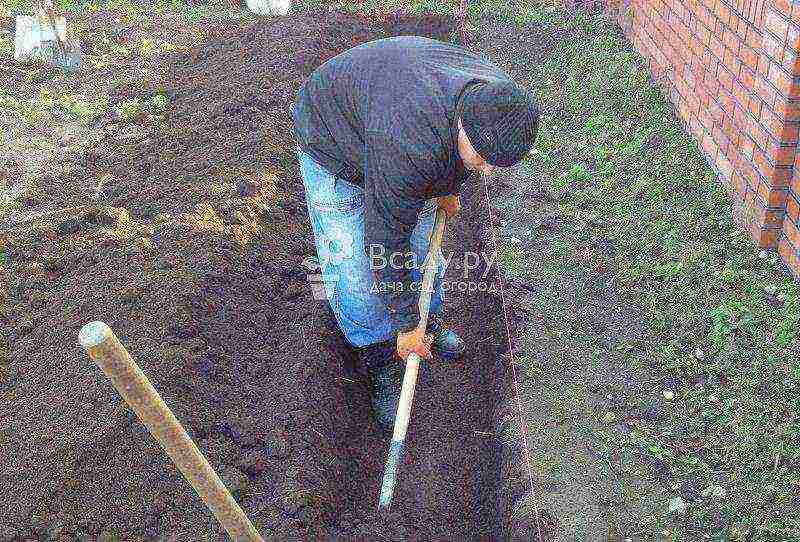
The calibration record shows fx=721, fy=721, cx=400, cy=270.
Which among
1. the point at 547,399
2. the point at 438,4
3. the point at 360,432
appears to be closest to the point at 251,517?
the point at 360,432

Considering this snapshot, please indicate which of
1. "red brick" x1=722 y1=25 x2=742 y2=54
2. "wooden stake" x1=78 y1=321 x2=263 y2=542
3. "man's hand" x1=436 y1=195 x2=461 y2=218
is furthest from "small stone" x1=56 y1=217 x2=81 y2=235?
"red brick" x1=722 y1=25 x2=742 y2=54

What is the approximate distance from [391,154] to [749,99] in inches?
104

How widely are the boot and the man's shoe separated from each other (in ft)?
0.71

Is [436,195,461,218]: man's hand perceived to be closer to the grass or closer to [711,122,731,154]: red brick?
the grass

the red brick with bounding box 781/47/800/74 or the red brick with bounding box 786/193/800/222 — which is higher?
the red brick with bounding box 781/47/800/74

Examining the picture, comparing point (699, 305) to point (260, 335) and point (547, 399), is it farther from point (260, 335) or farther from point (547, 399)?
point (260, 335)

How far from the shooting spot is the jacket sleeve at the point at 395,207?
249 centimetres

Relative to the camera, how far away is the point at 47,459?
A: 2943mm

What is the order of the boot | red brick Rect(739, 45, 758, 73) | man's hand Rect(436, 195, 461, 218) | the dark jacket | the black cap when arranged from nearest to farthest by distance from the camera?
1. the black cap
2. the dark jacket
3. man's hand Rect(436, 195, 461, 218)
4. the boot
5. red brick Rect(739, 45, 758, 73)

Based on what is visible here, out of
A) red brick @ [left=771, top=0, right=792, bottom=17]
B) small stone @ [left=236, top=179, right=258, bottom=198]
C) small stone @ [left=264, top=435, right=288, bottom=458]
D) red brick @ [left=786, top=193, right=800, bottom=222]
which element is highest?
red brick @ [left=771, top=0, right=792, bottom=17]

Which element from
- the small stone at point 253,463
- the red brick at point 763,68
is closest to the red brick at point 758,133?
the red brick at point 763,68

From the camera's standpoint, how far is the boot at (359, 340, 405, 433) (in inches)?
138

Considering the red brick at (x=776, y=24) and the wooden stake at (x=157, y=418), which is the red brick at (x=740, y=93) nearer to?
the red brick at (x=776, y=24)

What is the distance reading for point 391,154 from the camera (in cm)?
250
